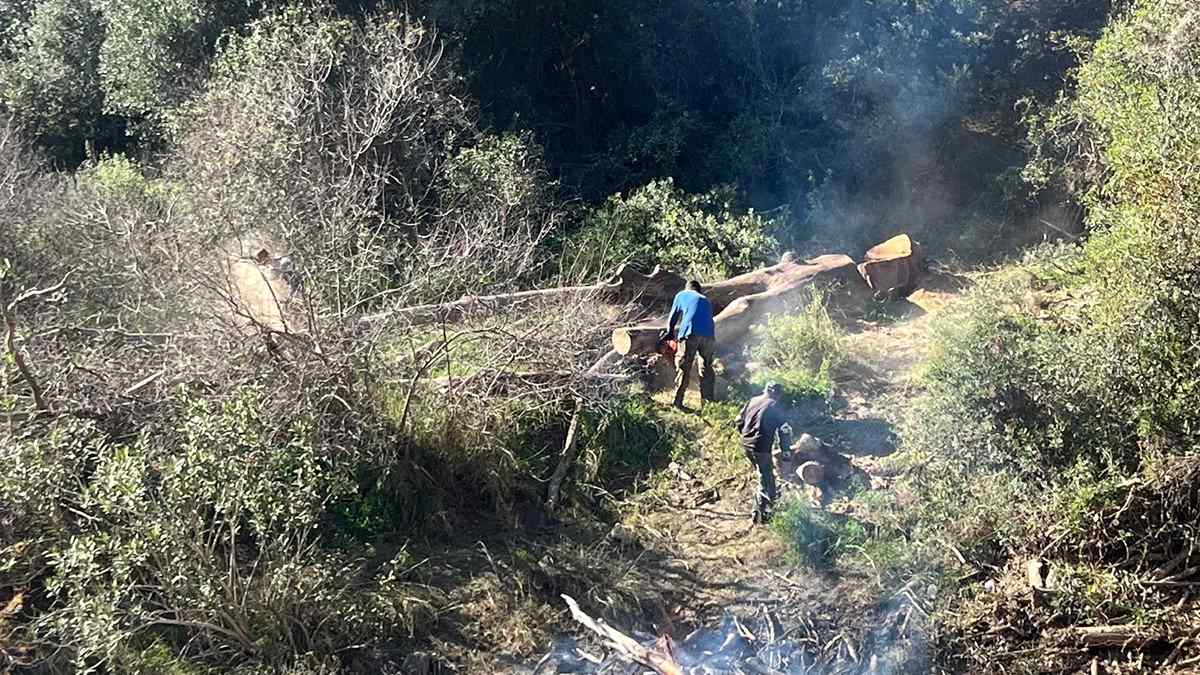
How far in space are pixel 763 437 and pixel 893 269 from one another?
4.44 m

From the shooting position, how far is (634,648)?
6.95 metres

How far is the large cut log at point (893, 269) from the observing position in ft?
38.7

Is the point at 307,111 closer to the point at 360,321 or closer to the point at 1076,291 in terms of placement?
the point at 360,321

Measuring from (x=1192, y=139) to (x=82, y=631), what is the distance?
25.7ft

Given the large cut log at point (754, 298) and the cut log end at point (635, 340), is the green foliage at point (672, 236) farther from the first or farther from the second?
the cut log end at point (635, 340)

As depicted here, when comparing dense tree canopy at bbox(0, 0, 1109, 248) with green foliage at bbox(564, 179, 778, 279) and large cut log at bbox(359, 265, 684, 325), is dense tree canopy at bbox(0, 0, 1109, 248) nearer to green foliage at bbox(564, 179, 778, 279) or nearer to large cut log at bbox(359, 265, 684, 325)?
green foliage at bbox(564, 179, 778, 279)

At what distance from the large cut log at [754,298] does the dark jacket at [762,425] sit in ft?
6.11

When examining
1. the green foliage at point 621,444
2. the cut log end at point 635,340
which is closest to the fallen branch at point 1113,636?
the green foliage at point 621,444

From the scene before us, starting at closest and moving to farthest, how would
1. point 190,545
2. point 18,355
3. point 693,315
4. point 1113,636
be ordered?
1. point 190,545
2. point 1113,636
3. point 18,355
4. point 693,315

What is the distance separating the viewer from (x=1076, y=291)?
9.53 m

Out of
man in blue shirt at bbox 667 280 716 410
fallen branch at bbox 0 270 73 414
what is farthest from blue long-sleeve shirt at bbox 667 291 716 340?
fallen branch at bbox 0 270 73 414

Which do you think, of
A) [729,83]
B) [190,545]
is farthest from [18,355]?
[729,83]

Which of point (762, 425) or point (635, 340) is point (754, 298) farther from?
point (762, 425)

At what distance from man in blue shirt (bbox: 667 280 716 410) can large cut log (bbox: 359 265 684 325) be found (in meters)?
0.80
